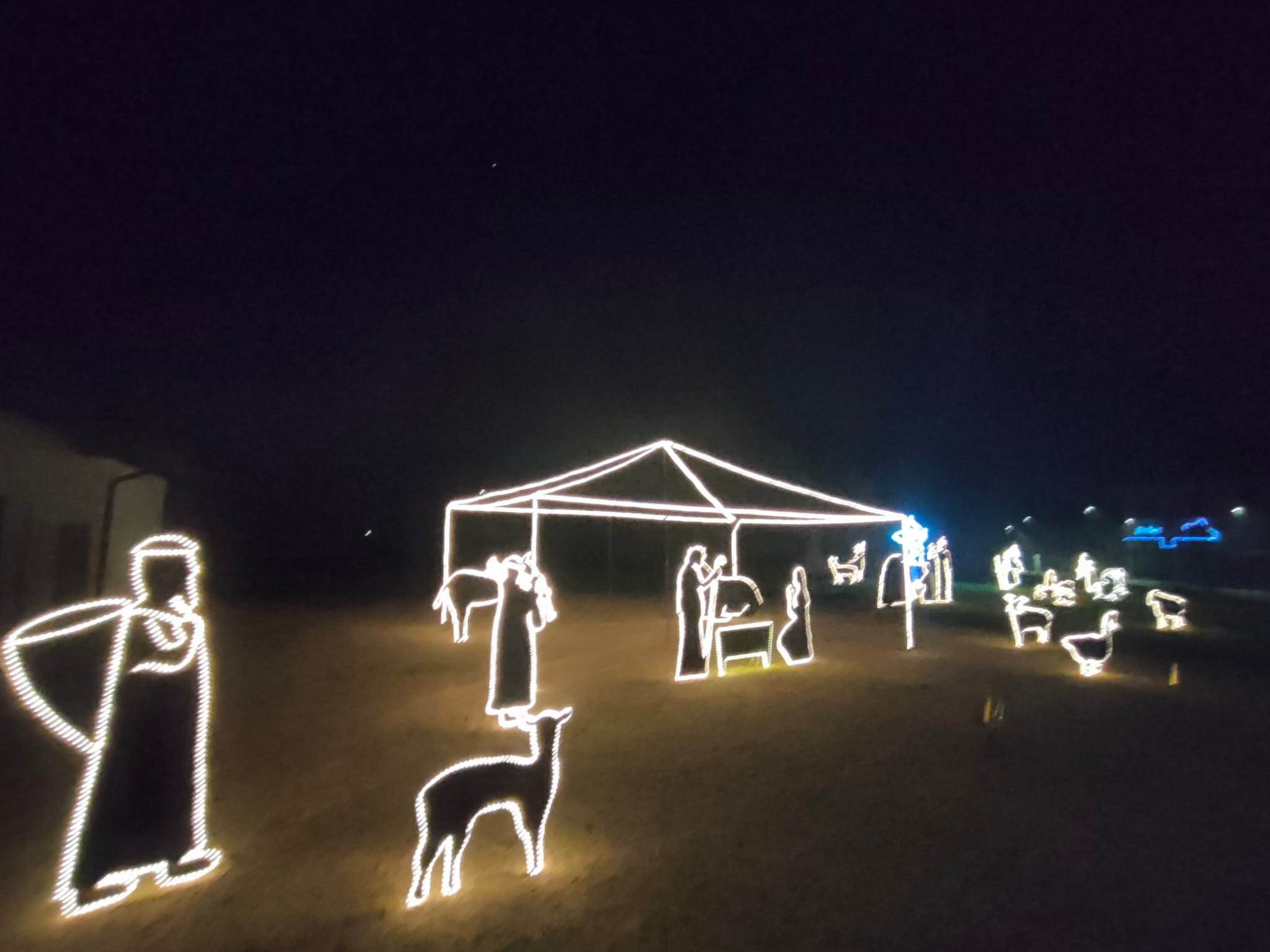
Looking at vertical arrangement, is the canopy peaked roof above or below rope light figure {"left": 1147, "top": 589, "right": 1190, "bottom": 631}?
above

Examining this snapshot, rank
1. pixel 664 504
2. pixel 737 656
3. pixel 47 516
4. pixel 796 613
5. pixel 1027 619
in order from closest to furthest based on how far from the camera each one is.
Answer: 1. pixel 737 656
2. pixel 796 613
3. pixel 664 504
4. pixel 47 516
5. pixel 1027 619

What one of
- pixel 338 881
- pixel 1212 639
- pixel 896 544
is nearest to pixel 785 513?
pixel 1212 639

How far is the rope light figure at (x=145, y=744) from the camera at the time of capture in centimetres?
373

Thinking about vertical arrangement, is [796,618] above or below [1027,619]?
above

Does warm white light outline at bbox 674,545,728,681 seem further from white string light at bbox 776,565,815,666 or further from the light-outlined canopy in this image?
the light-outlined canopy

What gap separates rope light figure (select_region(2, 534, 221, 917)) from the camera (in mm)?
3732

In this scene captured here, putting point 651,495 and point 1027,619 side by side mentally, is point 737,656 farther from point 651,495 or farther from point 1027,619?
point 1027,619

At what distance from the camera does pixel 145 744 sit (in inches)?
152

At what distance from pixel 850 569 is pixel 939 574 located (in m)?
4.13

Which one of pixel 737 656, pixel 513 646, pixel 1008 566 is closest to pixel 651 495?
pixel 737 656

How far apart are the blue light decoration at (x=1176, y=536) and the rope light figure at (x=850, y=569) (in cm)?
1982

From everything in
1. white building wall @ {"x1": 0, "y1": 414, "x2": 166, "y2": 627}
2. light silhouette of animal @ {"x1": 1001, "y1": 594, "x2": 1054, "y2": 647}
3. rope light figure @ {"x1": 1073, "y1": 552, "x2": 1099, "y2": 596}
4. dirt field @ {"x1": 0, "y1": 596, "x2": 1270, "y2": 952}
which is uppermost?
white building wall @ {"x1": 0, "y1": 414, "x2": 166, "y2": 627}

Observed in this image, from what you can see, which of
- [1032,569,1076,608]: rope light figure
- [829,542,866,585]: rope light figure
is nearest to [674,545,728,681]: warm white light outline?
[1032,569,1076,608]: rope light figure

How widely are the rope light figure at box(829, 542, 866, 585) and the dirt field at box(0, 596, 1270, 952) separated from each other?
18032 mm
